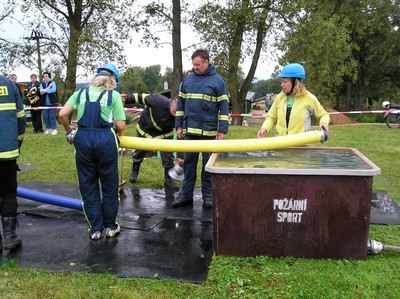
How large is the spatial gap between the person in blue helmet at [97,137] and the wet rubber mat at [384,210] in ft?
9.72

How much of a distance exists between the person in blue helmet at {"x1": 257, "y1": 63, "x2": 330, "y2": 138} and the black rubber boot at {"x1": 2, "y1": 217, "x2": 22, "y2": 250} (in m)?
2.73

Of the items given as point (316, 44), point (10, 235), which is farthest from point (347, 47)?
point (10, 235)

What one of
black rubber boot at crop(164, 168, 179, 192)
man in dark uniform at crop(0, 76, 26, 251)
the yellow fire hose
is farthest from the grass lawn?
black rubber boot at crop(164, 168, 179, 192)

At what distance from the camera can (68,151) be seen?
9.55m

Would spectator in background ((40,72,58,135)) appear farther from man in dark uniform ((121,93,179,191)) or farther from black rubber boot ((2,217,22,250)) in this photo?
black rubber boot ((2,217,22,250))

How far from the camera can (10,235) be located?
3875 millimetres

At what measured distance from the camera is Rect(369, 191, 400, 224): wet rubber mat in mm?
4648

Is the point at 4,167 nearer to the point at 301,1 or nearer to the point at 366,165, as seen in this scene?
the point at 366,165

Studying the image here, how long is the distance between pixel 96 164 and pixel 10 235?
1059 millimetres

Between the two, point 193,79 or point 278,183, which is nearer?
point 278,183

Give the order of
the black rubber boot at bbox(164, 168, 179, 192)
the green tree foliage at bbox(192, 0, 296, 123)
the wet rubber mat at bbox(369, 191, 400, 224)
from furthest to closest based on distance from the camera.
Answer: the green tree foliage at bbox(192, 0, 296, 123) → the black rubber boot at bbox(164, 168, 179, 192) → the wet rubber mat at bbox(369, 191, 400, 224)

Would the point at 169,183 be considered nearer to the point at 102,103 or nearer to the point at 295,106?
the point at 295,106

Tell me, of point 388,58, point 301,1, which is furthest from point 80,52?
point 388,58

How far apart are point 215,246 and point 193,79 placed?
2170 millimetres
